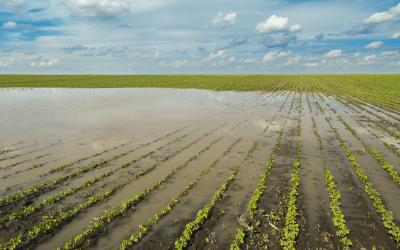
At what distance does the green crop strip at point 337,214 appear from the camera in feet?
20.5

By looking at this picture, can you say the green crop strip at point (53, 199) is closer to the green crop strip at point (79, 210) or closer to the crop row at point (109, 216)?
the green crop strip at point (79, 210)

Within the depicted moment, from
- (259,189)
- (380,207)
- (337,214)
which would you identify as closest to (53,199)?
(259,189)

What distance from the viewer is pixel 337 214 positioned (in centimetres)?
730

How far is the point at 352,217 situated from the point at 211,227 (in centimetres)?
488

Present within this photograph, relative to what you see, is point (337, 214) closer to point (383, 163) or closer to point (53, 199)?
point (383, 163)

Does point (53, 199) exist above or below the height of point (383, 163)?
below

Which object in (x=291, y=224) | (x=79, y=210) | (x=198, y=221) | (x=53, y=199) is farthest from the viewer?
(x=53, y=199)

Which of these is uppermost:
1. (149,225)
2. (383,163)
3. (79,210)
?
(383,163)

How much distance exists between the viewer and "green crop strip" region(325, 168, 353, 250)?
246 inches

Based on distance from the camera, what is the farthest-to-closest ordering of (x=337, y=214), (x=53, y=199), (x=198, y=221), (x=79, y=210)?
1. (x=53, y=199)
2. (x=79, y=210)
3. (x=337, y=214)
4. (x=198, y=221)

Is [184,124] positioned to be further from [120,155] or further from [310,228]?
[310,228]

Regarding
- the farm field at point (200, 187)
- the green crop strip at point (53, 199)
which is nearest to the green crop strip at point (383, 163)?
the farm field at point (200, 187)

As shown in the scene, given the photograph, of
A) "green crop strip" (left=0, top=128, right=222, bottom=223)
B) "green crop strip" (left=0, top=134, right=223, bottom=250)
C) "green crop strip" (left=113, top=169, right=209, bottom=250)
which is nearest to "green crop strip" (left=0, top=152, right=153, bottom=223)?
"green crop strip" (left=0, top=128, right=222, bottom=223)

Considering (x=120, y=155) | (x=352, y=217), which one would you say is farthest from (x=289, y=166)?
(x=120, y=155)
